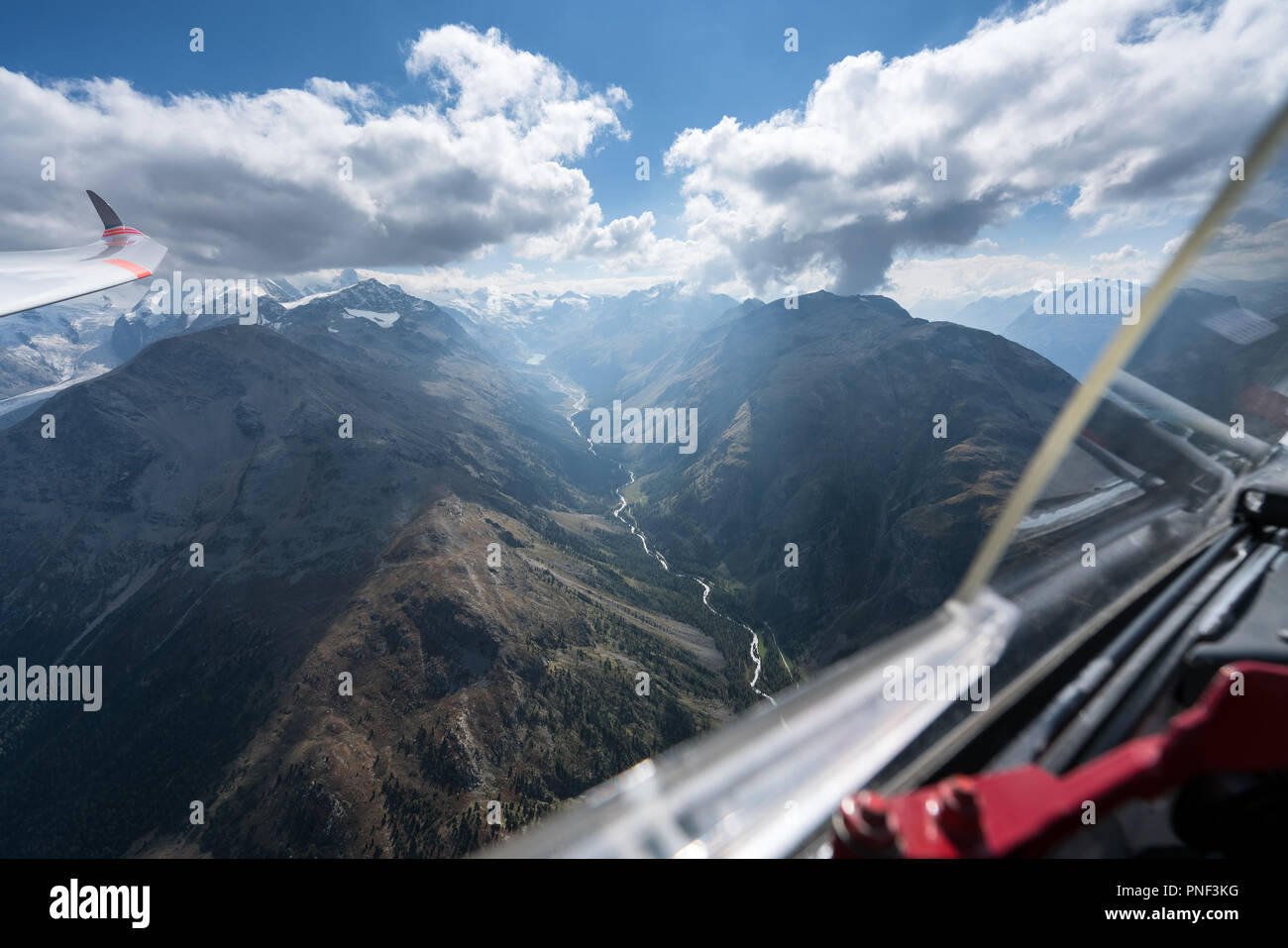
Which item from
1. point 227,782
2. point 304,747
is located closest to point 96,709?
point 227,782

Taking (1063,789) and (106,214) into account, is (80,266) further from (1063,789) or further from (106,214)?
(1063,789)

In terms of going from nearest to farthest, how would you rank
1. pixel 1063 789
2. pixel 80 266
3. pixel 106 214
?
1. pixel 1063 789
2. pixel 80 266
3. pixel 106 214

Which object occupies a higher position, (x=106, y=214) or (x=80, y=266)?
(x=106, y=214)

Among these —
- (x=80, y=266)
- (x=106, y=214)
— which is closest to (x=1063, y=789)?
(x=80, y=266)

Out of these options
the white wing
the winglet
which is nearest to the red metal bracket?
the white wing

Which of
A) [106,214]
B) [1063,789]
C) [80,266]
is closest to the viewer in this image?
[1063,789]

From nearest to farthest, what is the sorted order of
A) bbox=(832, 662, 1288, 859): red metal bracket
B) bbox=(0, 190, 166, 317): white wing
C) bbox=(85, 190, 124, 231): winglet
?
bbox=(832, 662, 1288, 859): red metal bracket < bbox=(0, 190, 166, 317): white wing < bbox=(85, 190, 124, 231): winglet

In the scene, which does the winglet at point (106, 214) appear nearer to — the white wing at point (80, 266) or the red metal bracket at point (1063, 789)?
the white wing at point (80, 266)

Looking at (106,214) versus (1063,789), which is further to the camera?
(106,214)

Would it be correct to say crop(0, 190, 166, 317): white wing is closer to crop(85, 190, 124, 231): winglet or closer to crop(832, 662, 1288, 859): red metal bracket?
crop(85, 190, 124, 231): winglet
